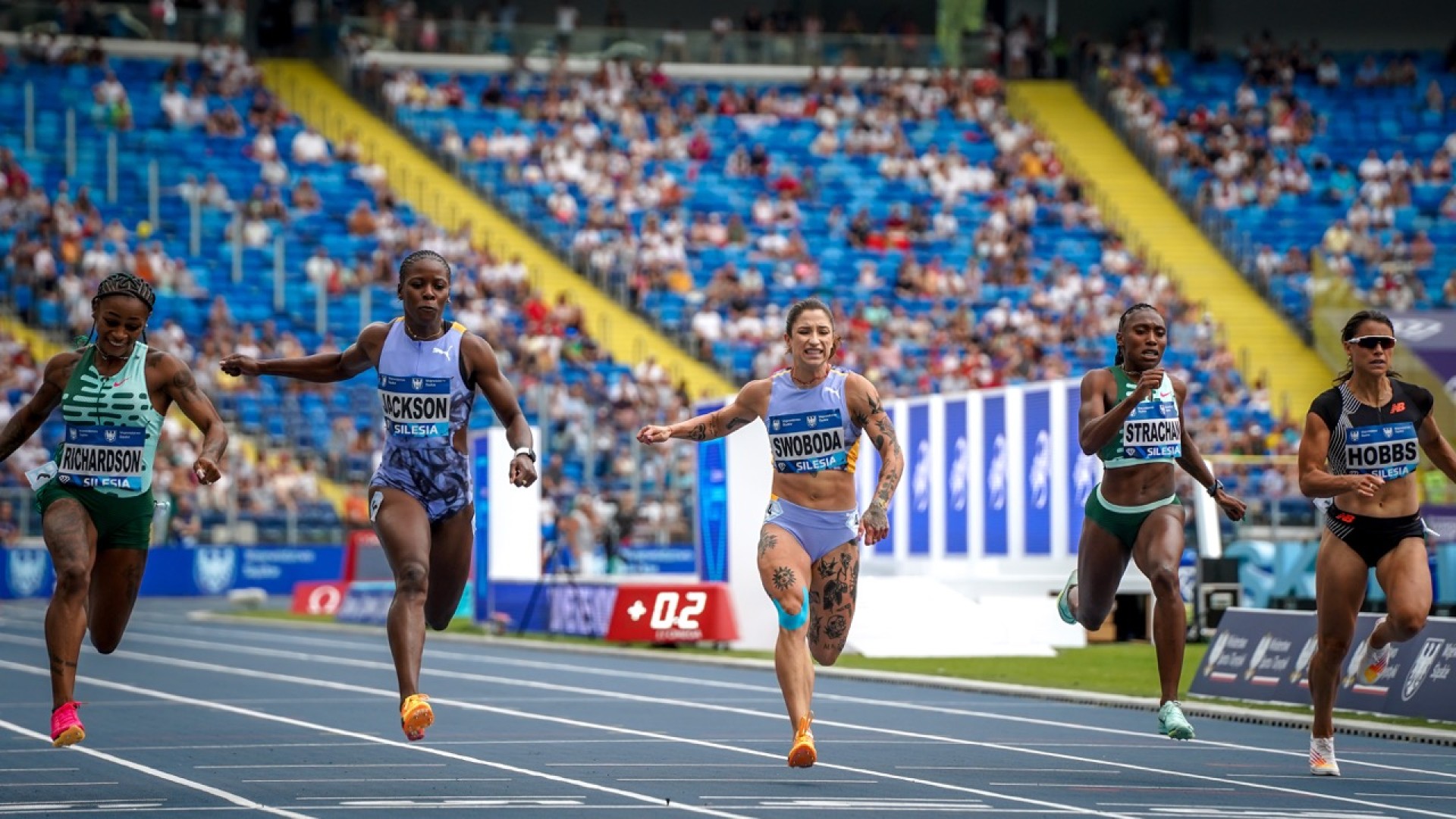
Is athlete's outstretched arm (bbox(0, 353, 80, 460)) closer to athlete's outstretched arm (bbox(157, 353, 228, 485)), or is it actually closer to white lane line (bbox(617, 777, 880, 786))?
athlete's outstretched arm (bbox(157, 353, 228, 485))

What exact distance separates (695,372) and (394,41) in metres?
13.0

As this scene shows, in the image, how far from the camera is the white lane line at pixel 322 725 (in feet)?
35.9

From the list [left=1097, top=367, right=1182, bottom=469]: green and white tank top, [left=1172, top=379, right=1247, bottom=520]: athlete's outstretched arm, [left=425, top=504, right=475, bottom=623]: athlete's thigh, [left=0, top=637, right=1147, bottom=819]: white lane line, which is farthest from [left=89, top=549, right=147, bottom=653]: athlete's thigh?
[left=1172, top=379, right=1247, bottom=520]: athlete's outstretched arm

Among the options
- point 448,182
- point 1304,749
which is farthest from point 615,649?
point 448,182

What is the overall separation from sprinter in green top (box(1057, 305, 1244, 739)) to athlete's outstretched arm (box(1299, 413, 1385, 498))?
2.23ft

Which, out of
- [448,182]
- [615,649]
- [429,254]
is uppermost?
[448,182]

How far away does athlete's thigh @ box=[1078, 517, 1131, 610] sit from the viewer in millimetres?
13242

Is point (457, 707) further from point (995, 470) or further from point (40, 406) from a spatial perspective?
point (995, 470)

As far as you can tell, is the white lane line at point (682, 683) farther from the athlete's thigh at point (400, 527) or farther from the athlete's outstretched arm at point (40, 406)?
the athlete's outstretched arm at point (40, 406)

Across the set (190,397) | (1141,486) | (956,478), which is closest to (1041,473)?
(956,478)

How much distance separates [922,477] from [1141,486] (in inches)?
691

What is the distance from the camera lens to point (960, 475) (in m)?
29.6

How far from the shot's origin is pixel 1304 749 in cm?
1423

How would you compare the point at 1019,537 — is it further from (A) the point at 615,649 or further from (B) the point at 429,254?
(B) the point at 429,254
